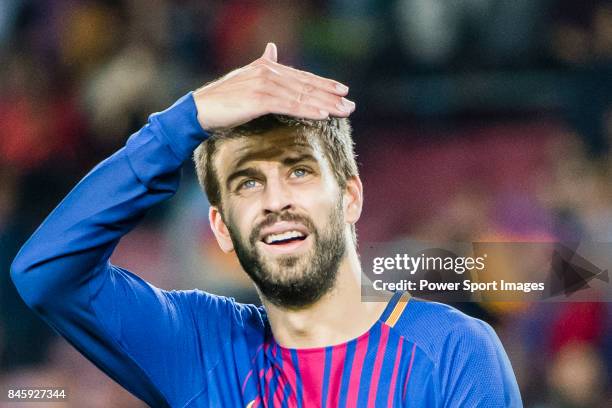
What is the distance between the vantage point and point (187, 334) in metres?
1.66

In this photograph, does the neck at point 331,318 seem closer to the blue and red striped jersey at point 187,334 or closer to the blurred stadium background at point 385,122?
the blue and red striped jersey at point 187,334

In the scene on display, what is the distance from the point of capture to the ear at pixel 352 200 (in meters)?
1.69

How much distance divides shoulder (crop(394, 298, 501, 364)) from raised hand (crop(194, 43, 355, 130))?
45 cm

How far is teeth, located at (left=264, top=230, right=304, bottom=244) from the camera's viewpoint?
5.13 feet

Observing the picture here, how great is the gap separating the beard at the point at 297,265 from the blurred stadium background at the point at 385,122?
733 mm

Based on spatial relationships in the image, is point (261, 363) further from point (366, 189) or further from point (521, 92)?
point (521, 92)

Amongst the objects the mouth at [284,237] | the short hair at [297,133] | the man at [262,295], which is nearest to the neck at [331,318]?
the man at [262,295]

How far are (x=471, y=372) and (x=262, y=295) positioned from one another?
0.43 m

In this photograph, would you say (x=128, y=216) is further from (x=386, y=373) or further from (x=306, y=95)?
(x=386, y=373)

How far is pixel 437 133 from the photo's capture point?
2383 millimetres

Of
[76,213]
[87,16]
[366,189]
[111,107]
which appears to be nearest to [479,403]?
[76,213]

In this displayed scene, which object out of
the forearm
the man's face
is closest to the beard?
the man's face

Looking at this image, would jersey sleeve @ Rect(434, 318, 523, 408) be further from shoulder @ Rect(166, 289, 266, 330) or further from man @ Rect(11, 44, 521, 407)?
shoulder @ Rect(166, 289, 266, 330)

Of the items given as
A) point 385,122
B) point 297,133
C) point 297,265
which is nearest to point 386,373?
point 297,265
